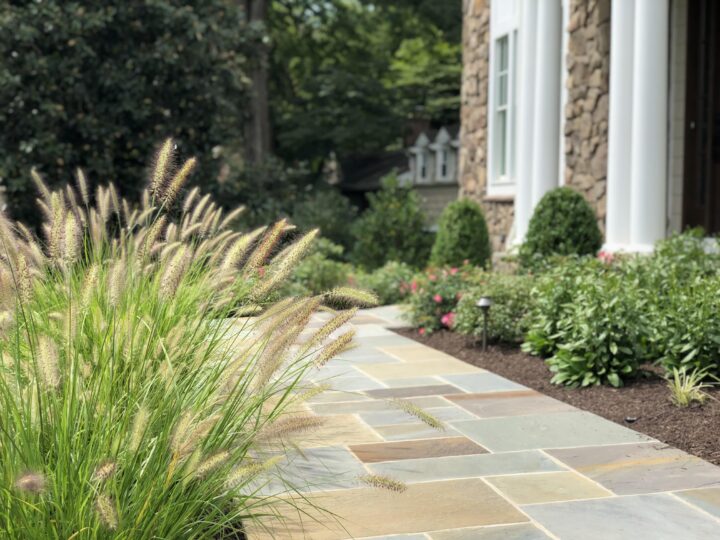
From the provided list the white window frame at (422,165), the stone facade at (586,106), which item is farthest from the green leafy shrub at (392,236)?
the white window frame at (422,165)

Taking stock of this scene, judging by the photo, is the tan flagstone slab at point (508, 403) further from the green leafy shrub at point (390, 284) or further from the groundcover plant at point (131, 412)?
the green leafy shrub at point (390, 284)

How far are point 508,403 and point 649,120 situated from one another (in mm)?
3979

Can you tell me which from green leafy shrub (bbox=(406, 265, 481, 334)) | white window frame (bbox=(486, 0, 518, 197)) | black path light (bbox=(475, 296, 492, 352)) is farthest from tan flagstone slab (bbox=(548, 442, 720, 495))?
white window frame (bbox=(486, 0, 518, 197))

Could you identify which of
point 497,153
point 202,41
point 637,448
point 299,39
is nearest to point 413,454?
point 637,448

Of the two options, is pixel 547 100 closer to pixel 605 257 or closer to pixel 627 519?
pixel 605 257

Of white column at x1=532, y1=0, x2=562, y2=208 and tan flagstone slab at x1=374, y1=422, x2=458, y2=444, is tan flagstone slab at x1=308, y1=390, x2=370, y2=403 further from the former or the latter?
white column at x1=532, y1=0, x2=562, y2=208

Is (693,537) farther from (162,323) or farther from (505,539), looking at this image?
(162,323)

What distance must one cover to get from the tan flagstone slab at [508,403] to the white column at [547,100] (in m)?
5.07

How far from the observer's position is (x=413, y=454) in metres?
3.89

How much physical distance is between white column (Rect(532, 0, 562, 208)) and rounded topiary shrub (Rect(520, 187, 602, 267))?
137 cm

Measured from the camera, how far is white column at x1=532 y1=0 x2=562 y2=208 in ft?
32.3

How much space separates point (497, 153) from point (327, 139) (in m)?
11.4

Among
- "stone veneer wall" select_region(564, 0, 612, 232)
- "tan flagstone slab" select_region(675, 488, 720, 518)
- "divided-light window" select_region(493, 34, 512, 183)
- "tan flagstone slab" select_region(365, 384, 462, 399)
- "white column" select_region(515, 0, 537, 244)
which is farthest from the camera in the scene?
"divided-light window" select_region(493, 34, 512, 183)

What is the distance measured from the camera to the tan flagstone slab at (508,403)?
4680 millimetres
